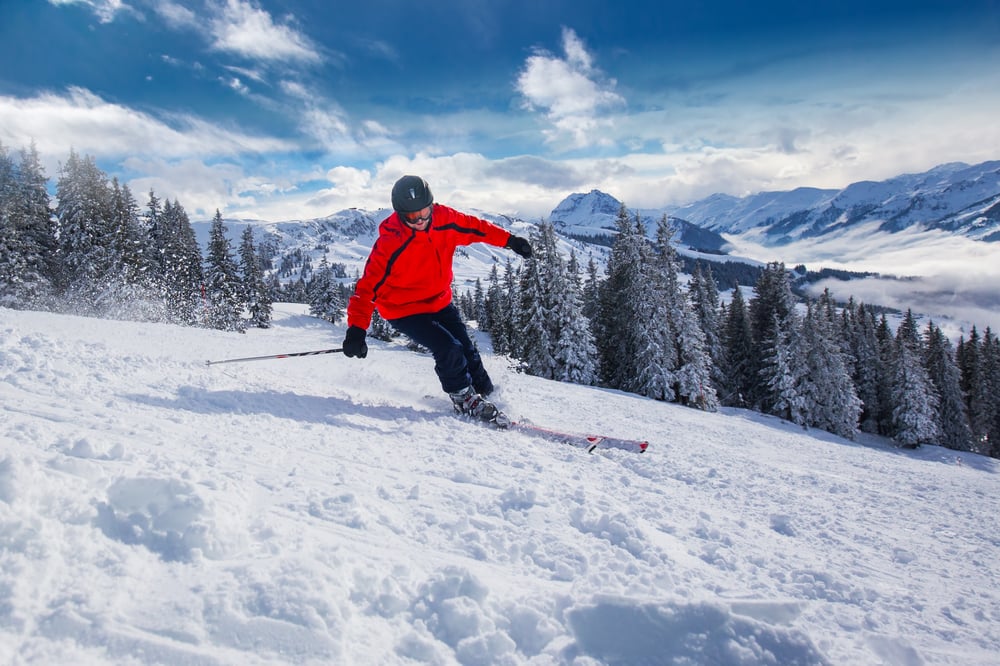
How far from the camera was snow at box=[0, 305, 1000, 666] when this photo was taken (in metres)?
2.05

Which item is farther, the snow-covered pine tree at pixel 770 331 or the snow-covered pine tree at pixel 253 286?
the snow-covered pine tree at pixel 253 286

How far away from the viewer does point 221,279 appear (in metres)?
44.9

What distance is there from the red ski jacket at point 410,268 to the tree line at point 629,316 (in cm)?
1836

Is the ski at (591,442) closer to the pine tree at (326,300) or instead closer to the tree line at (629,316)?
the tree line at (629,316)

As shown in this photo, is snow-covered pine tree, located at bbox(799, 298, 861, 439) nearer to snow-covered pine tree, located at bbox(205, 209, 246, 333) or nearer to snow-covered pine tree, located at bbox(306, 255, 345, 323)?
snow-covered pine tree, located at bbox(205, 209, 246, 333)

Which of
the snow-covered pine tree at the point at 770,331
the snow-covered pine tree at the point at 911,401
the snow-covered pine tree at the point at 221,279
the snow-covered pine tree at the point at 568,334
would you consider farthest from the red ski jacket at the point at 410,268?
the snow-covered pine tree at the point at 911,401

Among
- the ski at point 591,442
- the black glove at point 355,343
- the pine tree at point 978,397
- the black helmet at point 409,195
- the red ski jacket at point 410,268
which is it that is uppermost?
the black helmet at point 409,195

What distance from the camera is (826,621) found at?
2.51 m

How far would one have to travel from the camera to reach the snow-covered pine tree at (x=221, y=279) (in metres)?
43.9

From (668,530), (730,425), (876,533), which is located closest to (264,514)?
(668,530)

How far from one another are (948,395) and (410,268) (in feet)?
175

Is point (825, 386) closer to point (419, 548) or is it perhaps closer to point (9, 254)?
point (419, 548)

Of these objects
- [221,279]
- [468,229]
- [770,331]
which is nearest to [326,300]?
[221,279]

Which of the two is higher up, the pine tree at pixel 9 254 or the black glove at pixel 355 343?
the pine tree at pixel 9 254
